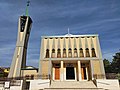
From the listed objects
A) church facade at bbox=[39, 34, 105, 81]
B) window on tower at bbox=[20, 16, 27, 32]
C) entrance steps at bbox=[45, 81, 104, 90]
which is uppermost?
window on tower at bbox=[20, 16, 27, 32]

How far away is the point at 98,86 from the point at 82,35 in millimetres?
11092

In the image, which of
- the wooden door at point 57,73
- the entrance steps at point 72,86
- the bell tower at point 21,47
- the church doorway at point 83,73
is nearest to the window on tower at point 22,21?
the bell tower at point 21,47

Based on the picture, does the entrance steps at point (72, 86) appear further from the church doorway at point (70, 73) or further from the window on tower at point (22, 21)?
the window on tower at point (22, 21)

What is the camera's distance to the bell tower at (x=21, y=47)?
2514 cm

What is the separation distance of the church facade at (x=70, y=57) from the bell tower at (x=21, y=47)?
A: 3.83 m

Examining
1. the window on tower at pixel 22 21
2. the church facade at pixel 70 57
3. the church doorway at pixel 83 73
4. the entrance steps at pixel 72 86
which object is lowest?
the entrance steps at pixel 72 86

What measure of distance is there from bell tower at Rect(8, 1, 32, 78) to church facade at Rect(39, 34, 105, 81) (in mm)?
3825

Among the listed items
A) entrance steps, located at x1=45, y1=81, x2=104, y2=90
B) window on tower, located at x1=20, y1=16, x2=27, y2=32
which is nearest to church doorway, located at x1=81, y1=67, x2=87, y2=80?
entrance steps, located at x1=45, y1=81, x2=104, y2=90

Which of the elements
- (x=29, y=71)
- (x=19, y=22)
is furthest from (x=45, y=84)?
(x=19, y=22)

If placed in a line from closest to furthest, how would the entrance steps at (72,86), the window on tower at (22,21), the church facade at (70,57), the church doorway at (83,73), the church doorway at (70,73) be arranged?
the entrance steps at (72,86) → the church facade at (70,57) → the church doorway at (83,73) → the church doorway at (70,73) → the window on tower at (22,21)

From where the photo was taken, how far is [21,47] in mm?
26938

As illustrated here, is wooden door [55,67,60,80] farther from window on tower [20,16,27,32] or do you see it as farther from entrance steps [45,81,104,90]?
window on tower [20,16,27,32]

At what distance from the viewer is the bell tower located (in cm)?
2514

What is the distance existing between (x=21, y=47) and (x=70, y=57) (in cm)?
922
